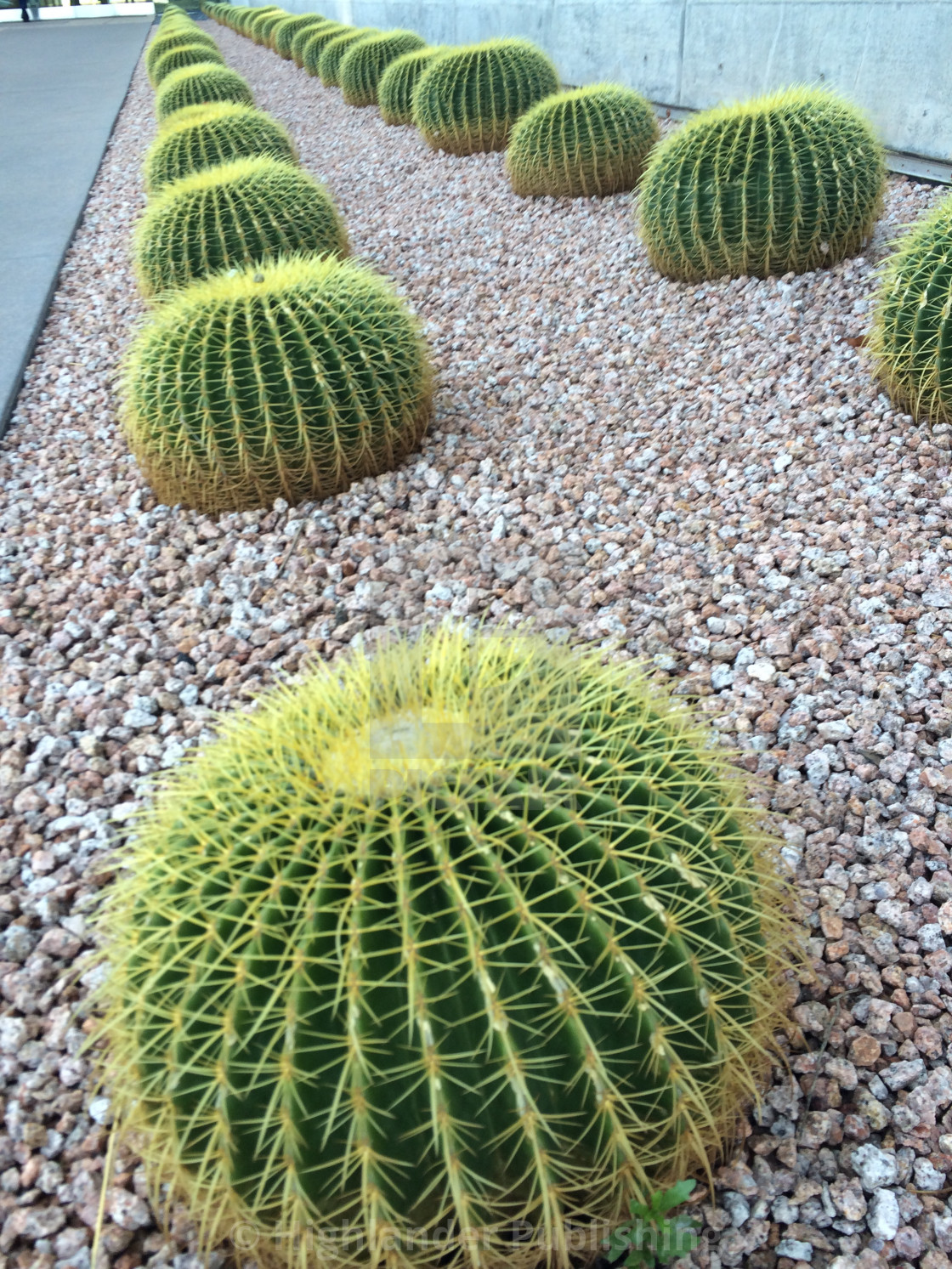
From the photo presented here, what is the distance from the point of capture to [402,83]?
9250mm

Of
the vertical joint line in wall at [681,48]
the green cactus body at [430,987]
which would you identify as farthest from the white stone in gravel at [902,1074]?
the vertical joint line in wall at [681,48]

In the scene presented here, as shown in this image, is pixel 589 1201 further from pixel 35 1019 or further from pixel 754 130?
pixel 754 130

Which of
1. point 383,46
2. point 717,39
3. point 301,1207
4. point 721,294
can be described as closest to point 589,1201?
point 301,1207

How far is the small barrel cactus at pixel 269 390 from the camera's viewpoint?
3406 mm

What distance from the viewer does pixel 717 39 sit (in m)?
7.25

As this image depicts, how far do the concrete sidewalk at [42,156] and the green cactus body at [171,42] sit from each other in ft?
2.00

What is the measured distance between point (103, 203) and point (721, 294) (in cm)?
590

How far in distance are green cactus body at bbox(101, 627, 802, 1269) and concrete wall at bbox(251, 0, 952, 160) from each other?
5642 mm

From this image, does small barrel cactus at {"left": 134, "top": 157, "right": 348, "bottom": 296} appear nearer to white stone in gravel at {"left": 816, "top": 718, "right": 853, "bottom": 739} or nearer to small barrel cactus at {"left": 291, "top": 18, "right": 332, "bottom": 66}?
white stone in gravel at {"left": 816, "top": 718, "right": 853, "bottom": 739}

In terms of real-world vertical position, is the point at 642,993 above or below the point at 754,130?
below

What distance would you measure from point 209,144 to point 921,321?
15.4ft

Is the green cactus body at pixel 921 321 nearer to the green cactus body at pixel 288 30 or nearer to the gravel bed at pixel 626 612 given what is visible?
the gravel bed at pixel 626 612

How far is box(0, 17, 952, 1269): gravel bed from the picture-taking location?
1678 mm

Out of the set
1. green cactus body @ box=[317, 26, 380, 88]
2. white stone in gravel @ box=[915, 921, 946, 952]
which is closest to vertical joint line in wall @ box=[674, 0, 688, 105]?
green cactus body @ box=[317, 26, 380, 88]
